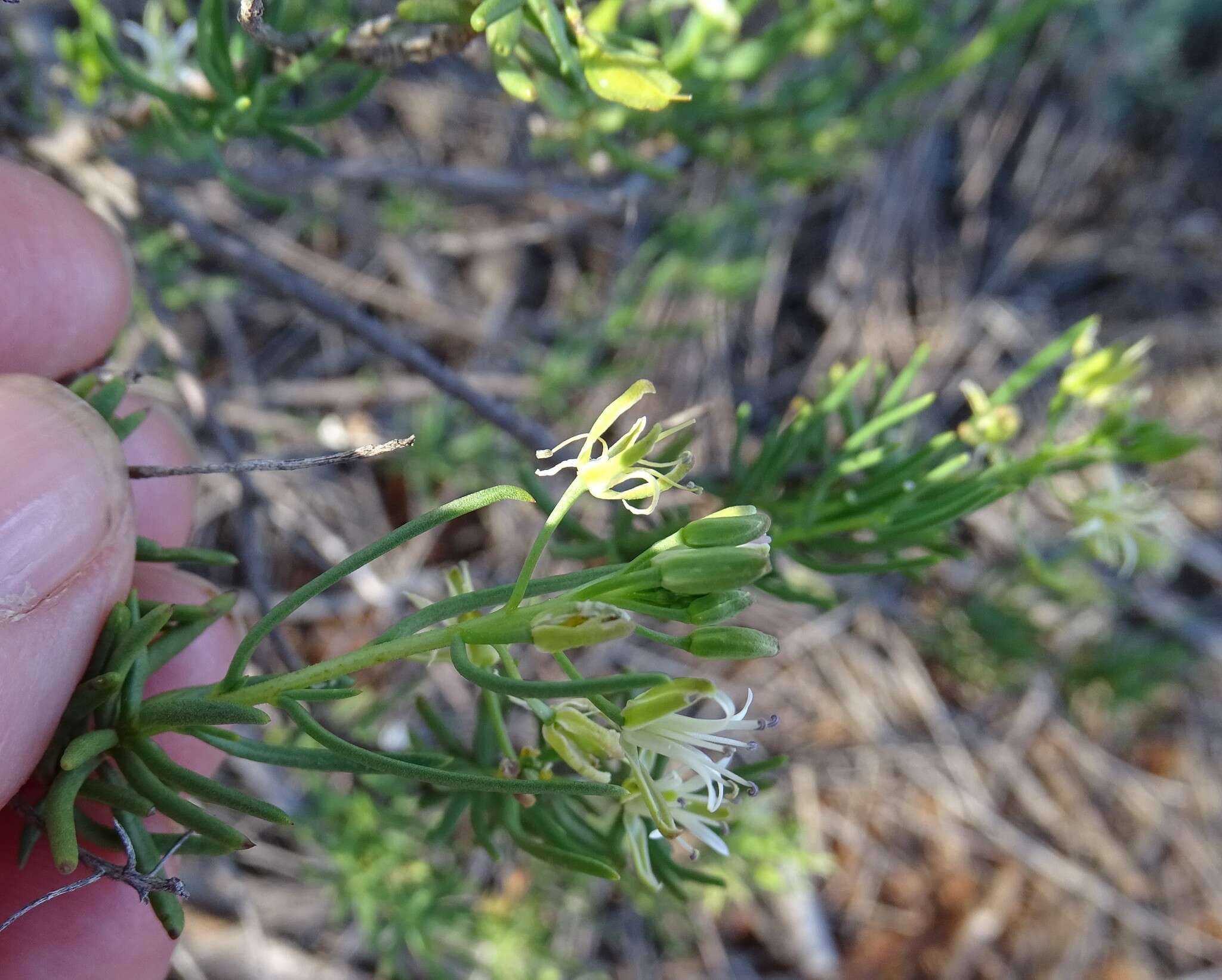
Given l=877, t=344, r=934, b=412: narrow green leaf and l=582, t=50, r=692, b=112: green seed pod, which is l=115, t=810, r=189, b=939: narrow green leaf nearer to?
l=582, t=50, r=692, b=112: green seed pod

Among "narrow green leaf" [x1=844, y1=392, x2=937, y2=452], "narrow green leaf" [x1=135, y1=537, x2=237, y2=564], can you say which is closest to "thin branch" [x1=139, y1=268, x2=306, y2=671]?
"narrow green leaf" [x1=135, y1=537, x2=237, y2=564]

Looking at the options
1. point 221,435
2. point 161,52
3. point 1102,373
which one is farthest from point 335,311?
point 1102,373

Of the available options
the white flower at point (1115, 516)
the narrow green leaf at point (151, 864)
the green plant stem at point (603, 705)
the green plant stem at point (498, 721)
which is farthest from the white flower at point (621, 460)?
the white flower at point (1115, 516)

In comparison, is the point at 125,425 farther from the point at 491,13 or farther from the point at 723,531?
the point at 723,531

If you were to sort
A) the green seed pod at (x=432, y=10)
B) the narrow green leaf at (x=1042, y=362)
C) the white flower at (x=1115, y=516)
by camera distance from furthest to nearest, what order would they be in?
the white flower at (x=1115, y=516)
the narrow green leaf at (x=1042, y=362)
the green seed pod at (x=432, y=10)

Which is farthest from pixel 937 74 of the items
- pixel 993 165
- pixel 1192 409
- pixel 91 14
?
pixel 1192 409

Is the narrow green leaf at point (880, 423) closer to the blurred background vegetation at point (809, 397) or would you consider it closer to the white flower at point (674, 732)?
the white flower at point (674, 732)

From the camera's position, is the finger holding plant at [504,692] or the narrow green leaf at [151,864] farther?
the narrow green leaf at [151,864]
